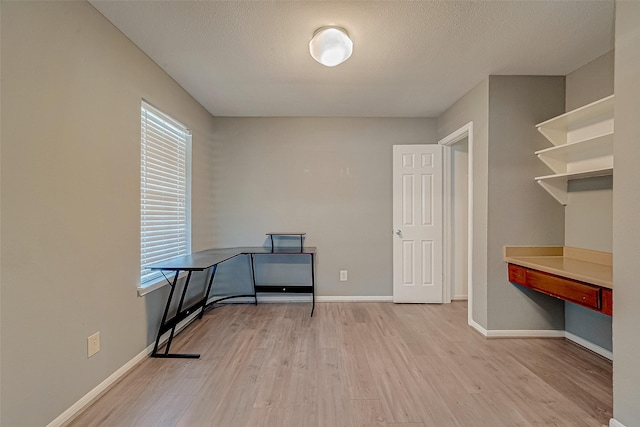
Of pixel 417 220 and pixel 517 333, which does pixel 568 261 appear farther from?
pixel 417 220

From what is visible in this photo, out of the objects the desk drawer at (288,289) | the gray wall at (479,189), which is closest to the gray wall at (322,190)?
the desk drawer at (288,289)

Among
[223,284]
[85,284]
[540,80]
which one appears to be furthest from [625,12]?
[223,284]

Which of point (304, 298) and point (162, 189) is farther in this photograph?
point (304, 298)

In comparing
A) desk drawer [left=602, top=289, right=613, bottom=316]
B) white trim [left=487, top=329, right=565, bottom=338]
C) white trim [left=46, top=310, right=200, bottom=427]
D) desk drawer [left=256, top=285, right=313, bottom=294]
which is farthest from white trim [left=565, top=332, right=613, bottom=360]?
white trim [left=46, top=310, right=200, bottom=427]

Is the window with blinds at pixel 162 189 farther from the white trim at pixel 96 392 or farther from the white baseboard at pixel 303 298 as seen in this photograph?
the white baseboard at pixel 303 298

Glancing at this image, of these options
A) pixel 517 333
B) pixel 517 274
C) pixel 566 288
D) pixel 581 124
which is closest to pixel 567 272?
pixel 566 288

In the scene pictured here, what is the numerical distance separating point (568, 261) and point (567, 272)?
55cm

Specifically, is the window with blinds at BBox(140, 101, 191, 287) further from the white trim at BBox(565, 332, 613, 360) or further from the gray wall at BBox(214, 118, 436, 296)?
the white trim at BBox(565, 332, 613, 360)

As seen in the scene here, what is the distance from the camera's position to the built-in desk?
1.73 m

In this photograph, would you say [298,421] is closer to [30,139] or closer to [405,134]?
[30,139]

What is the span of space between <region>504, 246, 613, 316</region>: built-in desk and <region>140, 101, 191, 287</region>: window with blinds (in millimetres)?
3232

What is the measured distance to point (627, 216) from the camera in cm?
141

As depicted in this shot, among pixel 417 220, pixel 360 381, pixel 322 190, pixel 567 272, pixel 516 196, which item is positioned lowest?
pixel 360 381

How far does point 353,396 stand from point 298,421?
40 cm
